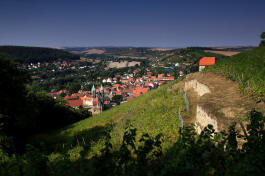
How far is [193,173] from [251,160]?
1016 millimetres

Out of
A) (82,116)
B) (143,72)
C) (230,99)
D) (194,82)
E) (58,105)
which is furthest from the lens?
(143,72)

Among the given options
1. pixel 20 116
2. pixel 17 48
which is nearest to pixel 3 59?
pixel 20 116

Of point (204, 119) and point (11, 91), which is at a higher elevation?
point (11, 91)

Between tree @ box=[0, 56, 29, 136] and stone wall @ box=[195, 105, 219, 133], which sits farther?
tree @ box=[0, 56, 29, 136]

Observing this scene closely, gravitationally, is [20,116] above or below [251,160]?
below

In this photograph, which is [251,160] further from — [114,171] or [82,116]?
[82,116]

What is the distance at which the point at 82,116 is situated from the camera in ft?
133

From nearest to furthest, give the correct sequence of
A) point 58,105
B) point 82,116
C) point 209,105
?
point 209,105
point 58,105
point 82,116

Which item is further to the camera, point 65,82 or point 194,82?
point 65,82

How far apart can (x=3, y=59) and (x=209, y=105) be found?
46.5 feet

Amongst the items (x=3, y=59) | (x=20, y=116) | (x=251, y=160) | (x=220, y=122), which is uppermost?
(x=3, y=59)

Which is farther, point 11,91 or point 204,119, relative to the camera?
point 11,91

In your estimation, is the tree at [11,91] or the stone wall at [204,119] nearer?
the stone wall at [204,119]

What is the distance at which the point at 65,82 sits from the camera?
13550 cm
